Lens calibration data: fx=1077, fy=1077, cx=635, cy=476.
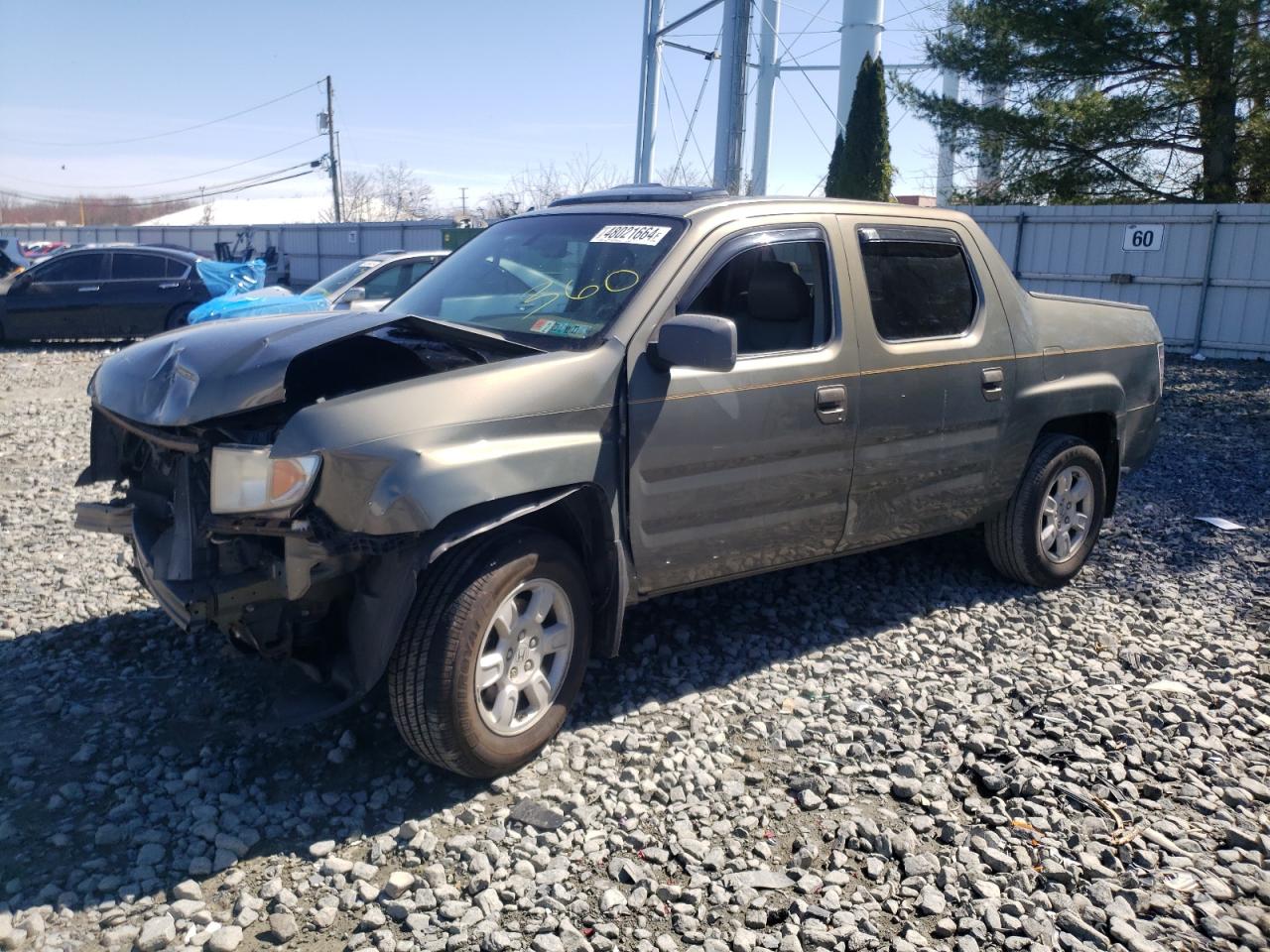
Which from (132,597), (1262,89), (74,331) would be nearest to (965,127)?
(1262,89)

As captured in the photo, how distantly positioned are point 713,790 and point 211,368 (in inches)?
86.8

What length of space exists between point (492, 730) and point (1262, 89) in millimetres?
17546

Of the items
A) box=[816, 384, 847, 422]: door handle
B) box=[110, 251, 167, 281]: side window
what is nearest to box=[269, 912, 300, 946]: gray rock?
box=[816, 384, 847, 422]: door handle

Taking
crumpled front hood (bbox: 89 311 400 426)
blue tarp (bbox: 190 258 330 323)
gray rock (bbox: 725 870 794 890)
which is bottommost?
gray rock (bbox: 725 870 794 890)

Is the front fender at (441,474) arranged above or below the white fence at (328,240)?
below

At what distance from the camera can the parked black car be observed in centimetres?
1655

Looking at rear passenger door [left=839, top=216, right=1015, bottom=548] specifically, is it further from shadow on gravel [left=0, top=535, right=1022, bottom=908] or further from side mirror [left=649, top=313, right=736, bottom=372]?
side mirror [left=649, top=313, right=736, bottom=372]

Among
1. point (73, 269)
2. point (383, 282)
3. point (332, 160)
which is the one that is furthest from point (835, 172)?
point (332, 160)

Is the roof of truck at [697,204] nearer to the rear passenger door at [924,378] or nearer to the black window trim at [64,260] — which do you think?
the rear passenger door at [924,378]

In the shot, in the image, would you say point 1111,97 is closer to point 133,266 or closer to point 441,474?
point 133,266

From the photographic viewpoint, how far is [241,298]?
43.8ft

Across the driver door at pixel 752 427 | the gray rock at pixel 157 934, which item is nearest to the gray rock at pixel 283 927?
the gray rock at pixel 157 934

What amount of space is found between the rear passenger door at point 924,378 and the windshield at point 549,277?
1034 millimetres

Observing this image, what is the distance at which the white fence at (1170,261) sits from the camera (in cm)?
1548
